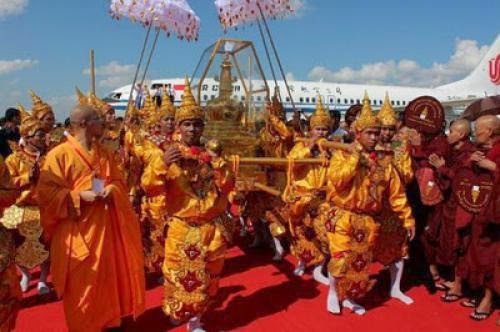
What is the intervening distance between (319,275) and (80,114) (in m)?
3.29

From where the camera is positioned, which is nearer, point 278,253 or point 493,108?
point 278,253

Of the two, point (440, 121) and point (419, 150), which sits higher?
point (440, 121)

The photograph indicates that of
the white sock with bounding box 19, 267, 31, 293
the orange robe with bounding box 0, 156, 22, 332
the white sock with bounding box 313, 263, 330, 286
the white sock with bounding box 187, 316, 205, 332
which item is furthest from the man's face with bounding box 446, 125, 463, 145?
the white sock with bounding box 19, 267, 31, 293

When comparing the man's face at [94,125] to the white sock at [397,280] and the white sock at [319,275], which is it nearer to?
the white sock at [319,275]

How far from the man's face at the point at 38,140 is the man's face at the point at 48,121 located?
0.14 metres

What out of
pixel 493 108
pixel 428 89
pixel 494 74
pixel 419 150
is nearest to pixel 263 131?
pixel 419 150

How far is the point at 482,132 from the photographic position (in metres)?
4.21

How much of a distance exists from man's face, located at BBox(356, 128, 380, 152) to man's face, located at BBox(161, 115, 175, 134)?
2.16 m

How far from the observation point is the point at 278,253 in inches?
238

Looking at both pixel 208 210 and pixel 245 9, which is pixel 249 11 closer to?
pixel 245 9

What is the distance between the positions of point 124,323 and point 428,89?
105ft

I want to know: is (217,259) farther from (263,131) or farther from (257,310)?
(263,131)

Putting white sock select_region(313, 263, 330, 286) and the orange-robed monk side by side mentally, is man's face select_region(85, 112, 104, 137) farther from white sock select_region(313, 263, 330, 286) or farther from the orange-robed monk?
white sock select_region(313, 263, 330, 286)

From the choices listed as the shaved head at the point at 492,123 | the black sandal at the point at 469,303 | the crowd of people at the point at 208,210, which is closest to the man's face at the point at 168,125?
the crowd of people at the point at 208,210
